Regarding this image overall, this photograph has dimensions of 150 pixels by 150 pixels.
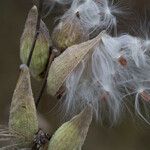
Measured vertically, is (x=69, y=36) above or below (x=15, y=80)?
above

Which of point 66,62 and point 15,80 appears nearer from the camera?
point 66,62

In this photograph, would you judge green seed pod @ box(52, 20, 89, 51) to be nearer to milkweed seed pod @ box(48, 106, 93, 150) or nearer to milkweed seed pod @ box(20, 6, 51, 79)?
milkweed seed pod @ box(20, 6, 51, 79)

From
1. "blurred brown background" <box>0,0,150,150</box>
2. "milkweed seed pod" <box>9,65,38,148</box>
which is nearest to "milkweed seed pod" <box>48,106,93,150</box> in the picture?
"milkweed seed pod" <box>9,65,38,148</box>

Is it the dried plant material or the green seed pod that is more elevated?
the green seed pod

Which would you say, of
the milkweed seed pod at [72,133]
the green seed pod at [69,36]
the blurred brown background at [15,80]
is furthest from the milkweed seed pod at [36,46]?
the blurred brown background at [15,80]

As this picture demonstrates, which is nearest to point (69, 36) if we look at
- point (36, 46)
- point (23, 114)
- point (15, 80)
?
point (36, 46)

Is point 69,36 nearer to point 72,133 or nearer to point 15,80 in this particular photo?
point 72,133
